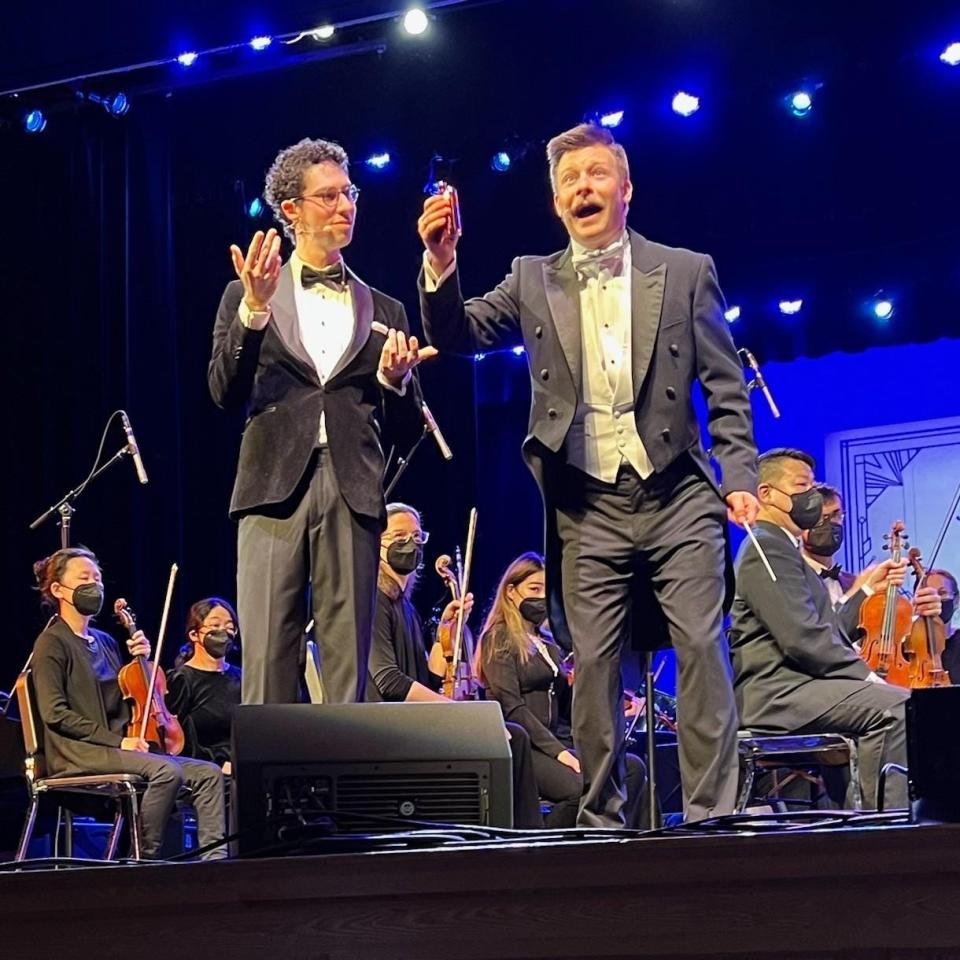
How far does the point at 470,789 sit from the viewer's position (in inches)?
103

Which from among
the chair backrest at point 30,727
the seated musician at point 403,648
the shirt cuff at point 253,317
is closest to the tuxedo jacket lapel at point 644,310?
the shirt cuff at point 253,317

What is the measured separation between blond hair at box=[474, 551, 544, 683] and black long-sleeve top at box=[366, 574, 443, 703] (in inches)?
15.9

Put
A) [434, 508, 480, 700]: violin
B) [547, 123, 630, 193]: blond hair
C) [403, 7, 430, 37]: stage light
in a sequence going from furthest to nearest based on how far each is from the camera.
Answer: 1. [403, 7, 430, 37]: stage light
2. [434, 508, 480, 700]: violin
3. [547, 123, 630, 193]: blond hair

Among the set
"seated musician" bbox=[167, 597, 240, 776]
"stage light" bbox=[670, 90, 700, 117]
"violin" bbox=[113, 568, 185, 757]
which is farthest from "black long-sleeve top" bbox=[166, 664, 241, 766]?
"stage light" bbox=[670, 90, 700, 117]

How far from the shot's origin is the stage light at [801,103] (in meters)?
7.34

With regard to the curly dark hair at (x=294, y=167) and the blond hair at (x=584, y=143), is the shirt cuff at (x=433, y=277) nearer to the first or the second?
the blond hair at (x=584, y=143)

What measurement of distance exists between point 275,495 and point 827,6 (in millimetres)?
4835

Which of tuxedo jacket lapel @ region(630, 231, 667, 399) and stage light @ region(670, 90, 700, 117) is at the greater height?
stage light @ region(670, 90, 700, 117)

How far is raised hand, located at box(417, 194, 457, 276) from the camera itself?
3.04m

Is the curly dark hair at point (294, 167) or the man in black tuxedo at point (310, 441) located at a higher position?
the curly dark hair at point (294, 167)

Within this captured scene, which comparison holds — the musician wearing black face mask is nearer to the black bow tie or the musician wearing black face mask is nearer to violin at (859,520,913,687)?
violin at (859,520,913,687)

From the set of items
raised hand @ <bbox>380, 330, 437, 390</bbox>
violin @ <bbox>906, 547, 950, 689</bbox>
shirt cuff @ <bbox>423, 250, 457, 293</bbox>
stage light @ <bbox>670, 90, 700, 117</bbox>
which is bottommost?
violin @ <bbox>906, 547, 950, 689</bbox>

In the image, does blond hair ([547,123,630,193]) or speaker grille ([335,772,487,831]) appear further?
blond hair ([547,123,630,193])

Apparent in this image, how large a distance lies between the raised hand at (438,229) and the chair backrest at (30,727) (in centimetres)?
328
